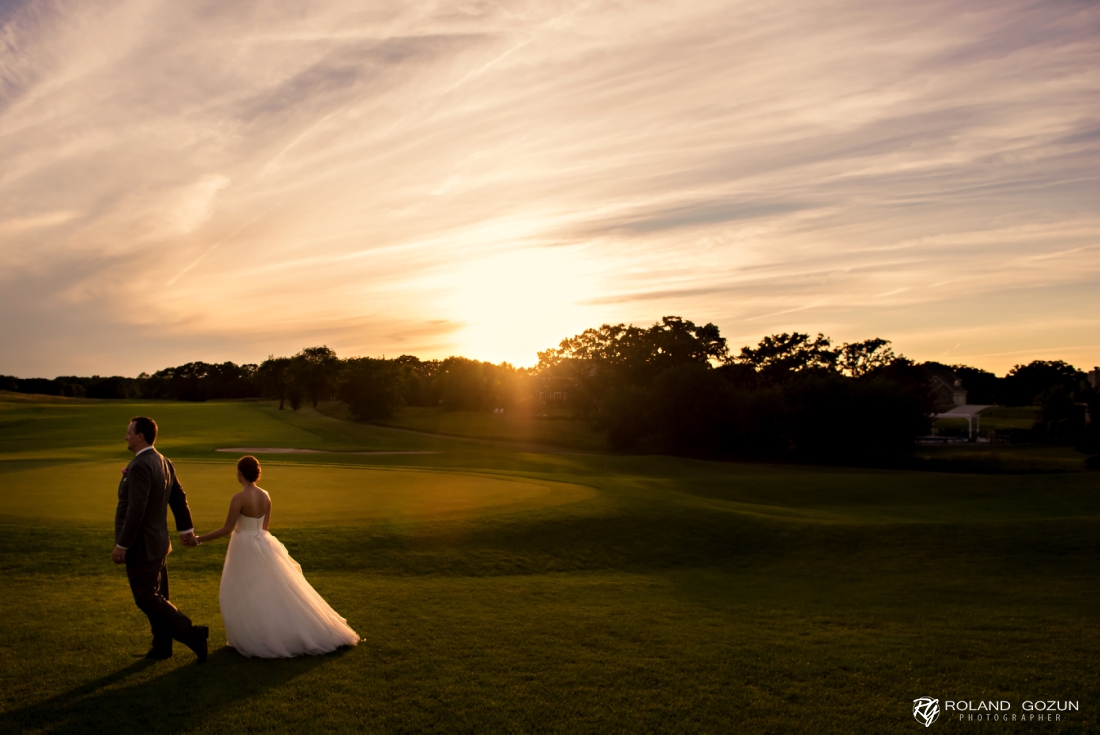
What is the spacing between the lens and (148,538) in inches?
A: 328

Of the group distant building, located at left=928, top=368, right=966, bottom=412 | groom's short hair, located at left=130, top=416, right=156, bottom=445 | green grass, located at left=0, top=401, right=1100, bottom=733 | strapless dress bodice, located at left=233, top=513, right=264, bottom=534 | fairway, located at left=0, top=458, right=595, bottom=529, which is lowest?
green grass, located at left=0, top=401, right=1100, bottom=733

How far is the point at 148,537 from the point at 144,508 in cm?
38

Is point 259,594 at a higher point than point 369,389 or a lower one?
lower

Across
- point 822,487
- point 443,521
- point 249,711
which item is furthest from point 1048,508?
point 249,711

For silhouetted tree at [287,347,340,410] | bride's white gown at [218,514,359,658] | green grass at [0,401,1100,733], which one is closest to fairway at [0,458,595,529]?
green grass at [0,401,1100,733]

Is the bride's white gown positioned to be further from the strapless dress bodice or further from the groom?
the groom

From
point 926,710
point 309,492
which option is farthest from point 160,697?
point 309,492

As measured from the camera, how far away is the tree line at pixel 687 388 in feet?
204

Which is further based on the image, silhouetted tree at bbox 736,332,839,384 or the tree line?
silhouetted tree at bbox 736,332,839,384

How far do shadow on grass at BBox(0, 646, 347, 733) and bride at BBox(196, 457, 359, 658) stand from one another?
18 cm

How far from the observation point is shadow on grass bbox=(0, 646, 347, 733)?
6652 mm

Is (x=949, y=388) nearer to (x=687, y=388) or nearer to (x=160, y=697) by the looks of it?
(x=687, y=388)

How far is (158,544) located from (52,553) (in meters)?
7.78

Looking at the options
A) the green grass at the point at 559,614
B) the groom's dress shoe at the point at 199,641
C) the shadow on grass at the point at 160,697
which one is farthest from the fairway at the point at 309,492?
the shadow on grass at the point at 160,697
